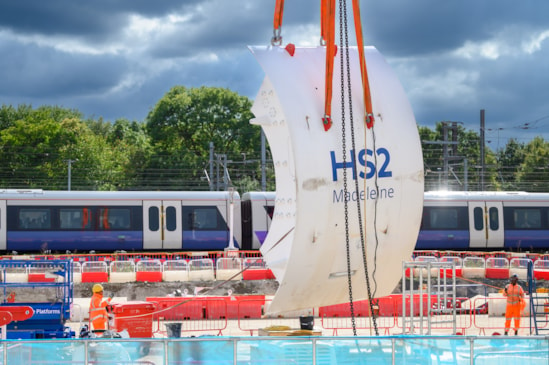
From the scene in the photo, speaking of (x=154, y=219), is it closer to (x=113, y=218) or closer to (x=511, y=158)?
(x=113, y=218)

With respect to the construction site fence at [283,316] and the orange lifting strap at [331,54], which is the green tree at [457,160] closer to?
the construction site fence at [283,316]

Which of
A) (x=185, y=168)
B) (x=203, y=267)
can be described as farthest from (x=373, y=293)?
(x=185, y=168)

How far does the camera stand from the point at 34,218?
115ft

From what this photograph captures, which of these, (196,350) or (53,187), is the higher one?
(53,187)

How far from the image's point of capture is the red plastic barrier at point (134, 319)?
18344 mm

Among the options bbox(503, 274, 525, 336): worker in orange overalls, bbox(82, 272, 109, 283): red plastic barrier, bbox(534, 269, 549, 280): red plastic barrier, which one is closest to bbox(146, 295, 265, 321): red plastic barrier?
bbox(82, 272, 109, 283): red plastic barrier

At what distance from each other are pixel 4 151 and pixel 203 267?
42.2 m

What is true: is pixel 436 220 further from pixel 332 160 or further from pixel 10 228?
pixel 332 160

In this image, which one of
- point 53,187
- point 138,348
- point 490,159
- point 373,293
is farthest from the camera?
point 490,159

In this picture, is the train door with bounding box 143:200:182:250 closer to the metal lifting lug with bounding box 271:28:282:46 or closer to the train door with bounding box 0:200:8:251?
the train door with bounding box 0:200:8:251

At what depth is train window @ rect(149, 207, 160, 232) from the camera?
3575 centimetres

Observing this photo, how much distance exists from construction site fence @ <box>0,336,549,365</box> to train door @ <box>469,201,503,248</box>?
26464mm

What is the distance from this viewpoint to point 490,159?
9612 centimetres

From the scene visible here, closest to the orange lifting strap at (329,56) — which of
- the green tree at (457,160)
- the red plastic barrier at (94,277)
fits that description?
the red plastic barrier at (94,277)
